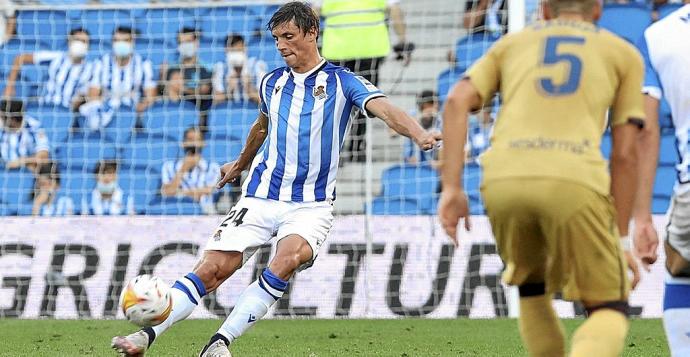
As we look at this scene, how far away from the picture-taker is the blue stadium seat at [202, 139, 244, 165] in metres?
13.5

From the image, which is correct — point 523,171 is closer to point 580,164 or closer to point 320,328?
point 580,164

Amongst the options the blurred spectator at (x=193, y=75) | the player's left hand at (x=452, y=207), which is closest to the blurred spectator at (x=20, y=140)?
the blurred spectator at (x=193, y=75)

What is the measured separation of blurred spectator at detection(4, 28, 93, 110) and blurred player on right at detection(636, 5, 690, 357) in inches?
397

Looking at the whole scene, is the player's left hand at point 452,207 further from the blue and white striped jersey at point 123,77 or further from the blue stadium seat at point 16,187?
the blue and white striped jersey at point 123,77

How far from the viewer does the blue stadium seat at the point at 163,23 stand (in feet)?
46.6

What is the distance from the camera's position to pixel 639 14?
13.4 meters

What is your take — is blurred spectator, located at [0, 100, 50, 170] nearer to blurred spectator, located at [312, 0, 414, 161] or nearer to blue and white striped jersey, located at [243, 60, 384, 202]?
blurred spectator, located at [312, 0, 414, 161]

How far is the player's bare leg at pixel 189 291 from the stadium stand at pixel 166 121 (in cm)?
558

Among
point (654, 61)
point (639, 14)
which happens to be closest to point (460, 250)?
point (639, 14)

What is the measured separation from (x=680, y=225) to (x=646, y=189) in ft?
0.91

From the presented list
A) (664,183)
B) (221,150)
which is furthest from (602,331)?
(221,150)

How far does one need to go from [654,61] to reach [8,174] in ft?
32.4

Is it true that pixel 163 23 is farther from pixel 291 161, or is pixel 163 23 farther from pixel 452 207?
pixel 452 207

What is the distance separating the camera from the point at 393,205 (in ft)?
41.8
